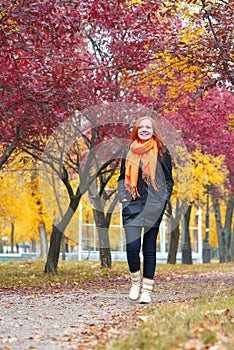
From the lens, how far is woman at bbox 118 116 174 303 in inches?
294

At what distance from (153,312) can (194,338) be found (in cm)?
202

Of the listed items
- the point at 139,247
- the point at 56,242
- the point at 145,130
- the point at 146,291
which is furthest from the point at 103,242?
the point at 145,130

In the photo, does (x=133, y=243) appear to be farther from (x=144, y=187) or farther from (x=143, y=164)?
(x=143, y=164)

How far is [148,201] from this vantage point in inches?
296

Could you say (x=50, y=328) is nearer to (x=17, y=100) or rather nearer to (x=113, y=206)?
(x=17, y=100)

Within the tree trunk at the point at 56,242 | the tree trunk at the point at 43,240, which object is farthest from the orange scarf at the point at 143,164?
the tree trunk at the point at 43,240

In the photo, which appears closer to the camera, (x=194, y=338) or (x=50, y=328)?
(x=194, y=338)

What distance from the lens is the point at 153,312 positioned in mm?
6465

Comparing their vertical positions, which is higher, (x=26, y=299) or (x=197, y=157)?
(x=197, y=157)

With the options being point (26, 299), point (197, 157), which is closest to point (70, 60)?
point (26, 299)

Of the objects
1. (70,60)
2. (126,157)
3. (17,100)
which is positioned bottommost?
(126,157)

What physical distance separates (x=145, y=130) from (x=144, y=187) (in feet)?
2.21

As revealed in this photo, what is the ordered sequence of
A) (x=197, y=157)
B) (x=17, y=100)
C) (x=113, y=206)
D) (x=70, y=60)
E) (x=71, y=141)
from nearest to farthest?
(x=17, y=100)
(x=70, y=60)
(x=71, y=141)
(x=113, y=206)
(x=197, y=157)

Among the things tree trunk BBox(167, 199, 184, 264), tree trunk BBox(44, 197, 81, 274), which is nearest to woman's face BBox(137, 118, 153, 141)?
tree trunk BBox(44, 197, 81, 274)
